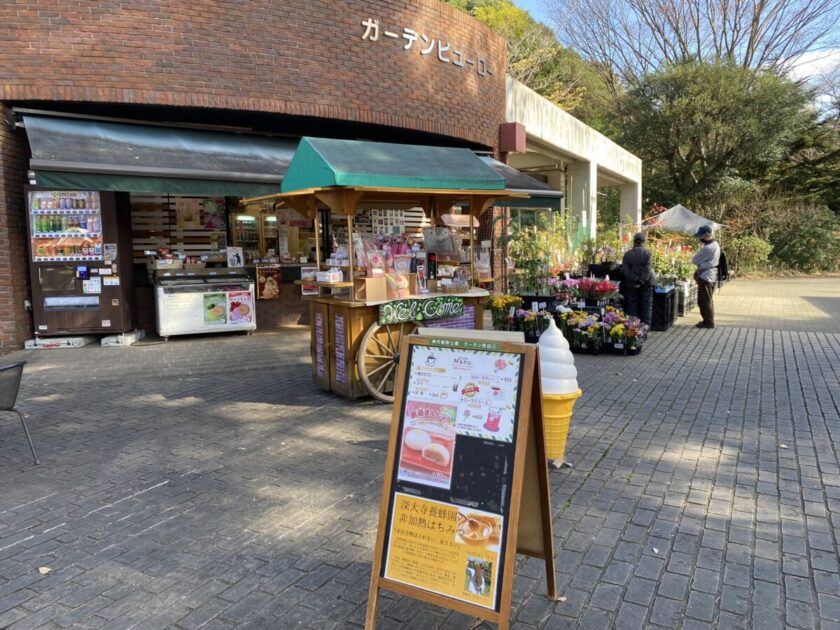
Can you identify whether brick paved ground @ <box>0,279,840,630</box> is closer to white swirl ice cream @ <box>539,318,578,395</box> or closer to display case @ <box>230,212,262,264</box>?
white swirl ice cream @ <box>539,318,578,395</box>

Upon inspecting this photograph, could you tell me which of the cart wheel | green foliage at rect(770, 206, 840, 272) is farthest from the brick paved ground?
green foliage at rect(770, 206, 840, 272)

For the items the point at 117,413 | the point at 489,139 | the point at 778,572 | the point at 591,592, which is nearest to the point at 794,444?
the point at 778,572

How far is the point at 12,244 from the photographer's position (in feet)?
29.2

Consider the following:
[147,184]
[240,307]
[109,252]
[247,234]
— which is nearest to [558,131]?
[247,234]

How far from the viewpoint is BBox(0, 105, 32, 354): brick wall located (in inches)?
345

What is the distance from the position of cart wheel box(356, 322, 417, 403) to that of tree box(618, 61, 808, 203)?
2540 cm

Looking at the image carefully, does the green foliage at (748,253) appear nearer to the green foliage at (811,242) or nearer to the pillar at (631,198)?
the green foliage at (811,242)

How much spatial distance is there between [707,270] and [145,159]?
9406 millimetres

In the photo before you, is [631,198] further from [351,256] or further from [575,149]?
[351,256]

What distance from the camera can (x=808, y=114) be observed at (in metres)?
29.6

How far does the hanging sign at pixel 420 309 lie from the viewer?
6250 mm

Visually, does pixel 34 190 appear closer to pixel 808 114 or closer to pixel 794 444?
pixel 794 444

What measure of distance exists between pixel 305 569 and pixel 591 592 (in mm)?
1440

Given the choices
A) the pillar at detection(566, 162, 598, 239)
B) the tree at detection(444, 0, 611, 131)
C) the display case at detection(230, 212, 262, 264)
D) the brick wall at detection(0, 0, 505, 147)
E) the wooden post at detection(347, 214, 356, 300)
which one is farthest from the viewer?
the tree at detection(444, 0, 611, 131)
